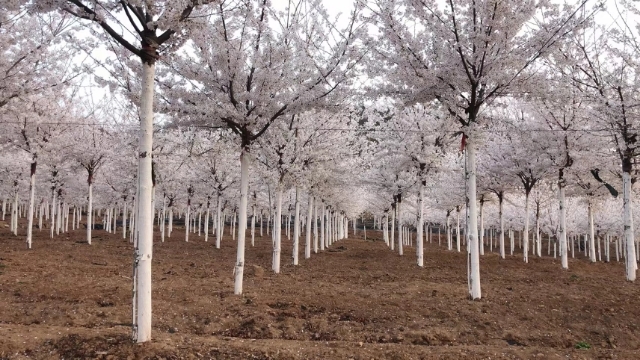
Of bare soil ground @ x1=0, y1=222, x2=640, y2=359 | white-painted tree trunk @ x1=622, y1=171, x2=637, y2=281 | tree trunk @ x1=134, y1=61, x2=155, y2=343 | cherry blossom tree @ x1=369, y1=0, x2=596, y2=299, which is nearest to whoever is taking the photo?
tree trunk @ x1=134, y1=61, x2=155, y2=343

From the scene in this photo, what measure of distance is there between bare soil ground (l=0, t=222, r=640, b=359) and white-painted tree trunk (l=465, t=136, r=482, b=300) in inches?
14.1

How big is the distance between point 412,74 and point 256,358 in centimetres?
669

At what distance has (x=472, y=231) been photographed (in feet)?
28.1

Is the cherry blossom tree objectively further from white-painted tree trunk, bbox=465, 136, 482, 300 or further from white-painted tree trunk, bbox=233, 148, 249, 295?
white-painted tree trunk, bbox=233, 148, 249, 295

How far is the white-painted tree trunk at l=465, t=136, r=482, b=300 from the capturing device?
340 inches

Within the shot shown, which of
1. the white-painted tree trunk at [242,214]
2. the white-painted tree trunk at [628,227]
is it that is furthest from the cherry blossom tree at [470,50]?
the white-painted tree trunk at [628,227]

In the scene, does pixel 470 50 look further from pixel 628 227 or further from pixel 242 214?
pixel 628 227

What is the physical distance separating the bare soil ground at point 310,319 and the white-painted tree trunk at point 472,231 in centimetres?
36

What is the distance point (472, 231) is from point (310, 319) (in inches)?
149

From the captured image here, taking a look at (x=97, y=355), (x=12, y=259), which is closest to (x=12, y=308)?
(x=97, y=355)

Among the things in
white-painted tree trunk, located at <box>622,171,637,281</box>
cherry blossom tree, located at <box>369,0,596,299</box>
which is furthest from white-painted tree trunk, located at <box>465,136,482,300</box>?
white-painted tree trunk, located at <box>622,171,637,281</box>

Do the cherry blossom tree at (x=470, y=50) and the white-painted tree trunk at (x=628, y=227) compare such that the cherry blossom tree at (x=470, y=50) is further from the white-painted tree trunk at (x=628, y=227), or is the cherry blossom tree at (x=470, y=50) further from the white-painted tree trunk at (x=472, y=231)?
the white-painted tree trunk at (x=628, y=227)

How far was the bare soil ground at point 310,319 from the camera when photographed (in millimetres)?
5105

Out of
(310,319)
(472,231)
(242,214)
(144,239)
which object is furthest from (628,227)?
(144,239)
